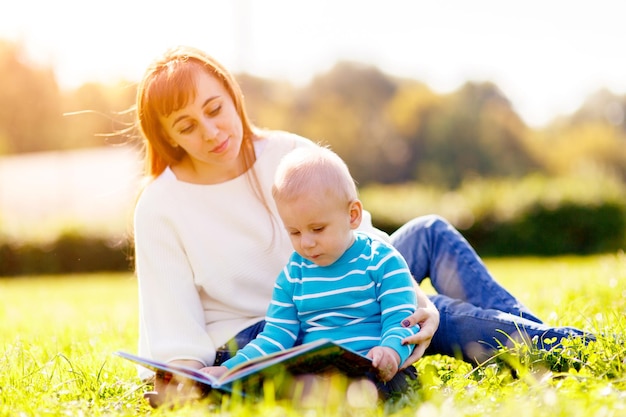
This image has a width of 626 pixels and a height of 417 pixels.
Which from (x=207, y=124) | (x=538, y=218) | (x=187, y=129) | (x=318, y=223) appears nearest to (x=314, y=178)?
(x=318, y=223)

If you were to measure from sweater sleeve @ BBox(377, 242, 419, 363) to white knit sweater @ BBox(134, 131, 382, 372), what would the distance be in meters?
0.55

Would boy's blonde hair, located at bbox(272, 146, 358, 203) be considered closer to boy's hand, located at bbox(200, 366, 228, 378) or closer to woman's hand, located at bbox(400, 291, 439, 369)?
woman's hand, located at bbox(400, 291, 439, 369)

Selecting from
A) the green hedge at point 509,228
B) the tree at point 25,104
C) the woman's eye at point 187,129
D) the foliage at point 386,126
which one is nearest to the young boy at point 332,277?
the woman's eye at point 187,129

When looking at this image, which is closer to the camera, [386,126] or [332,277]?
[332,277]

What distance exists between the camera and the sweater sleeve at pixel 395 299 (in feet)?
8.19

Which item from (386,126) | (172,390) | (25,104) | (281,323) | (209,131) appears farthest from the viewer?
(386,126)

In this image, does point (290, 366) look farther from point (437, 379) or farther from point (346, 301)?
point (437, 379)

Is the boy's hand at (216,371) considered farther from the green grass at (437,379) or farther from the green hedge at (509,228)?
the green hedge at (509,228)

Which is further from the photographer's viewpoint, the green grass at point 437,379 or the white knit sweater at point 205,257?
the white knit sweater at point 205,257

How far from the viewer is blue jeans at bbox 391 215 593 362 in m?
2.94

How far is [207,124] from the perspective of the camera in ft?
10.3

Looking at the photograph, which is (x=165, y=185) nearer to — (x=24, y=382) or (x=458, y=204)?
(x=24, y=382)

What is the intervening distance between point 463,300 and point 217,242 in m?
1.15

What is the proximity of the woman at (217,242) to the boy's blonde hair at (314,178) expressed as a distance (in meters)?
0.56
